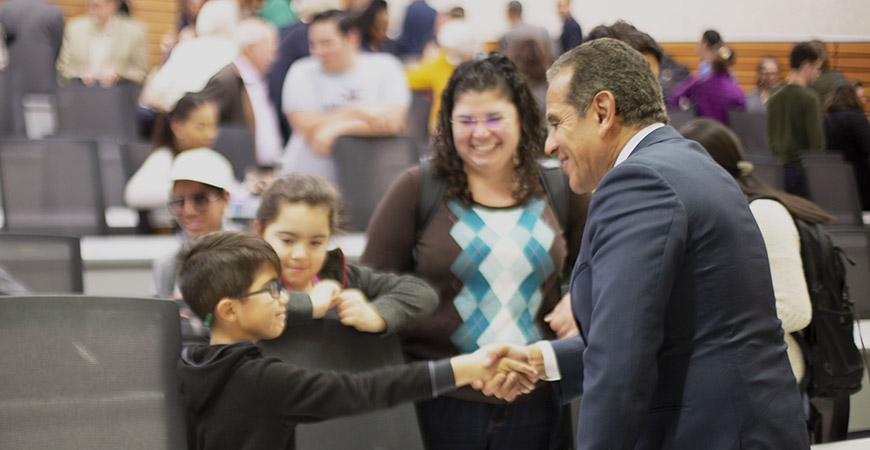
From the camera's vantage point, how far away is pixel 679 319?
1.69 metres

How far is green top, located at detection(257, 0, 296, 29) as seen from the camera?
8.12m

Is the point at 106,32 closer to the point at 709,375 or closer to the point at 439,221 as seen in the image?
the point at 439,221

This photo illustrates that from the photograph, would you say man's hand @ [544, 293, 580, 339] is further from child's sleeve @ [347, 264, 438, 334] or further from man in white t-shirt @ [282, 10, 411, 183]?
man in white t-shirt @ [282, 10, 411, 183]

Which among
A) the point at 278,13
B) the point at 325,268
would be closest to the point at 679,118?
the point at 278,13

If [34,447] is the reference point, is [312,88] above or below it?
above

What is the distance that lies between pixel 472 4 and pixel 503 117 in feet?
33.5

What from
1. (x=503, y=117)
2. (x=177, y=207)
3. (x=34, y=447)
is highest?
(x=503, y=117)

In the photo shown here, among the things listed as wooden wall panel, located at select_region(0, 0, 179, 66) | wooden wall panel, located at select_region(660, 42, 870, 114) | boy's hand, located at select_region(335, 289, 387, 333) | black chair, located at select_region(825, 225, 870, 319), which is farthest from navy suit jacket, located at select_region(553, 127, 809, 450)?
wooden wall panel, located at select_region(0, 0, 179, 66)

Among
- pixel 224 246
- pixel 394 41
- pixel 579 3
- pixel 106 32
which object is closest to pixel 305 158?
pixel 224 246

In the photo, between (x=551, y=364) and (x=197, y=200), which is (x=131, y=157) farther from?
(x=551, y=364)

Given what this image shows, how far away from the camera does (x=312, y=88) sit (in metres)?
4.88

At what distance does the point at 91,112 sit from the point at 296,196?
205 inches

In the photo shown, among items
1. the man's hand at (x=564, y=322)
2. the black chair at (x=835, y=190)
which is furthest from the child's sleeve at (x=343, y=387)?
the black chair at (x=835, y=190)

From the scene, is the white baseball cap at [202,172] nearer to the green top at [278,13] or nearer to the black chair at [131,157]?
the black chair at [131,157]
